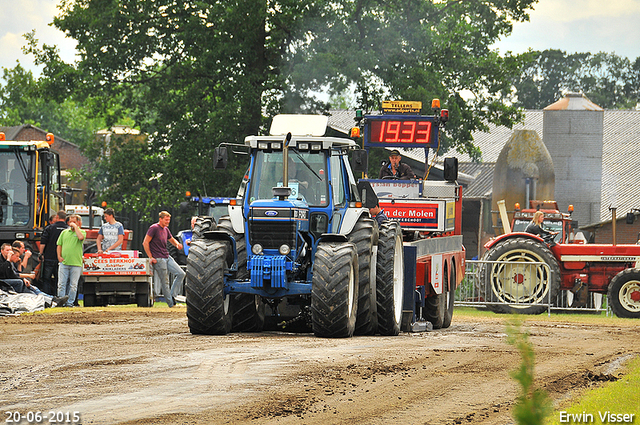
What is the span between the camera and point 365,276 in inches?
436

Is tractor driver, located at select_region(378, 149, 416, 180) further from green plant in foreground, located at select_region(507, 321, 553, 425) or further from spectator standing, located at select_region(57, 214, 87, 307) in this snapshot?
green plant in foreground, located at select_region(507, 321, 553, 425)

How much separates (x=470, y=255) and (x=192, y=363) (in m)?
32.5

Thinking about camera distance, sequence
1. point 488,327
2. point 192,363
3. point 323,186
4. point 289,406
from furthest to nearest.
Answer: point 488,327 < point 323,186 < point 192,363 < point 289,406

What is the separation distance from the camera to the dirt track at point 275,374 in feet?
20.4

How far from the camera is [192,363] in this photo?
8.20 meters

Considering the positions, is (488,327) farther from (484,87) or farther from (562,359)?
(484,87)

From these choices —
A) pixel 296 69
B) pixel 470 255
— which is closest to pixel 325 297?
pixel 296 69

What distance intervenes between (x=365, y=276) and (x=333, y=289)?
0.79 meters

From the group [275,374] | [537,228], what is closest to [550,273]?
[537,228]

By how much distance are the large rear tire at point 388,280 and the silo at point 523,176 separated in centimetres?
2328

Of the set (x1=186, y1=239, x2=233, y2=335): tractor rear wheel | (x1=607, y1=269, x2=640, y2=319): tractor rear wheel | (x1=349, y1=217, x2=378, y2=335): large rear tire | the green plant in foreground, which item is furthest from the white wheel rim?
the green plant in foreground

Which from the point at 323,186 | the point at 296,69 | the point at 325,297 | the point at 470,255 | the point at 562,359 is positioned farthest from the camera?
the point at 470,255

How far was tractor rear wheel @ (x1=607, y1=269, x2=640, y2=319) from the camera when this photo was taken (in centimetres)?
1933

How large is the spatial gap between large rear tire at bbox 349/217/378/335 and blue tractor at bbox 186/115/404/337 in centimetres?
1
